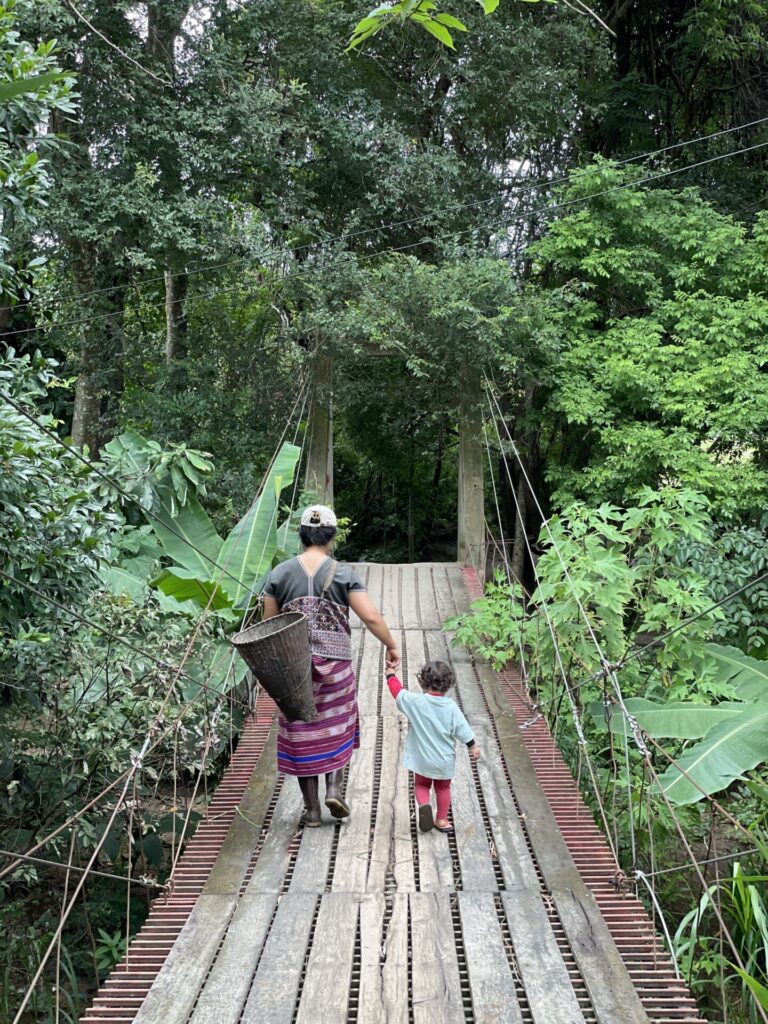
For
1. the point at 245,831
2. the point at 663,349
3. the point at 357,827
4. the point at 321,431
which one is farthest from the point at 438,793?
the point at 663,349

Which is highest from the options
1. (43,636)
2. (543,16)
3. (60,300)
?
(543,16)

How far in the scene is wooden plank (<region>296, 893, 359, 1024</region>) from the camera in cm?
184

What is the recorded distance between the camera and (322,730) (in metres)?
2.61

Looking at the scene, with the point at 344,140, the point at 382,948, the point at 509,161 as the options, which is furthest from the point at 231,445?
the point at 382,948

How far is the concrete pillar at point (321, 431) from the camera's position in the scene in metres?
6.75

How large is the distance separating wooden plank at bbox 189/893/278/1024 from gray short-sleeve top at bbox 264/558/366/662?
0.69m

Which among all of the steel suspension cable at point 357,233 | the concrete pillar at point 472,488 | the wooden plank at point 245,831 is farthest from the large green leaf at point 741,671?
the steel suspension cable at point 357,233

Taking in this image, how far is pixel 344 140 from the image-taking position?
6.99 m

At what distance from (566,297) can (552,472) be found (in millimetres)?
1367

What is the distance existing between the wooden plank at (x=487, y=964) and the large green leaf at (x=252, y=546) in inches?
105

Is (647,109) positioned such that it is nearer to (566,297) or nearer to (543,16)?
(543,16)

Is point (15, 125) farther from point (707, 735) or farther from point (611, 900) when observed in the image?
point (707, 735)

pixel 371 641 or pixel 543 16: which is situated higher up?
pixel 543 16

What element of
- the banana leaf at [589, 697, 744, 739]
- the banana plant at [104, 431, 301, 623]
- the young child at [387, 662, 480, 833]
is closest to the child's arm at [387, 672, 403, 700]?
the young child at [387, 662, 480, 833]
